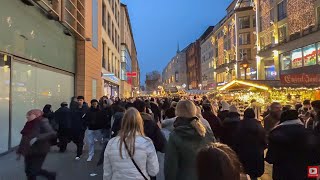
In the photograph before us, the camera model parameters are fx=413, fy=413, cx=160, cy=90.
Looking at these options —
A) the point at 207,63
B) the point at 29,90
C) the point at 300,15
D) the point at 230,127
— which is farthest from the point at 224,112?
the point at 207,63

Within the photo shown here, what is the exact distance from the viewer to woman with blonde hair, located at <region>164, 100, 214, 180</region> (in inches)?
173

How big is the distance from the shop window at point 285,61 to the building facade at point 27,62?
25.3m

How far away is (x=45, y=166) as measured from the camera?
34.1 feet

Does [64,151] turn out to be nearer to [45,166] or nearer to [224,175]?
[45,166]

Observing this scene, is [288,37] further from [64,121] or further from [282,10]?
[64,121]

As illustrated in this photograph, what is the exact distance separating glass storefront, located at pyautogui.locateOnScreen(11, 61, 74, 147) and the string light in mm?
21781

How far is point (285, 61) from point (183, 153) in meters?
38.5

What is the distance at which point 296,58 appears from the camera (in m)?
37.3

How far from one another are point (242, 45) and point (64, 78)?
1930 inches

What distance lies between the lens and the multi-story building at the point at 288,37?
33.1m

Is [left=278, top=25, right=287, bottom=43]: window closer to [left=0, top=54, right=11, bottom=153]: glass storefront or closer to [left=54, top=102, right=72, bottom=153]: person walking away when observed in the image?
[left=54, top=102, right=72, bottom=153]: person walking away

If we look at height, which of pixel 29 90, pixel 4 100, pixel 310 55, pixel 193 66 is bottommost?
pixel 4 100

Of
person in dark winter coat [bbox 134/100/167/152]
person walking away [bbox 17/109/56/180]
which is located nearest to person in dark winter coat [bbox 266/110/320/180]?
person in dark winter coat [bbox 134/100/167/152]

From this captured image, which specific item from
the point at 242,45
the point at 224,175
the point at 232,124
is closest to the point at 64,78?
the point at 232,124
